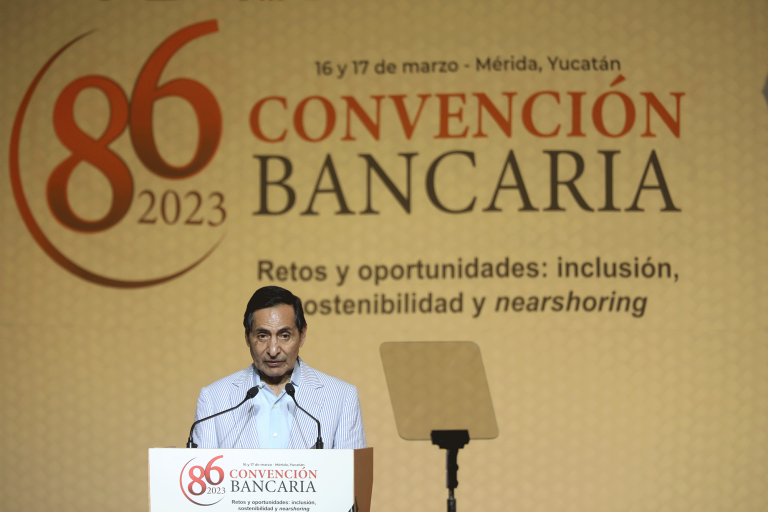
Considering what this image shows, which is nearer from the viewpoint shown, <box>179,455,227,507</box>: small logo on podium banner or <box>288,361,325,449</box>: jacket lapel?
<box>179,455,227,507</box>: small logo on podium banner

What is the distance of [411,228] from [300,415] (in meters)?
1.47

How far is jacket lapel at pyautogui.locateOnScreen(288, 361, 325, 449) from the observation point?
2.14 meters

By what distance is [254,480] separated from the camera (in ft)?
5.54

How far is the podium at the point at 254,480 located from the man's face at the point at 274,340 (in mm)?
545

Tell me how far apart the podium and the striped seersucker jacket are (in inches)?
14.1

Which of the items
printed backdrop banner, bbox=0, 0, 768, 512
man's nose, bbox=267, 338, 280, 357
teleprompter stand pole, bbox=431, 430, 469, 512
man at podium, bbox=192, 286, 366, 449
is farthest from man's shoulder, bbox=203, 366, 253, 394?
printed backdrop banner, bbox=0, 0, 768, 512

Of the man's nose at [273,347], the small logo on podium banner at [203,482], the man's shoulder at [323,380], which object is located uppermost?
the man's nose at [273,347]

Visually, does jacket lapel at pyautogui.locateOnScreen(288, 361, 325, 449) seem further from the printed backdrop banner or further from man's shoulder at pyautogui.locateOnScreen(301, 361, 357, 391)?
the printed backdrop banner

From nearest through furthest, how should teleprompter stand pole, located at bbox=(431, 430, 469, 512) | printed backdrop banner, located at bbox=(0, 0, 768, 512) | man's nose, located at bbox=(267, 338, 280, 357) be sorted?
teleprompter stand pole, located at bbox=(431, 430, 469, 512) → man's nose, located at bbox=(267, 338, 280, 357) → printed backdrop banner, located at bbox=(0, 0, 768, 512)

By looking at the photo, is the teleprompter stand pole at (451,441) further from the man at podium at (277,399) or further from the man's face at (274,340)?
the man's face at (274,340)

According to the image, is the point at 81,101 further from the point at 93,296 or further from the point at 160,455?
the point at 160,455

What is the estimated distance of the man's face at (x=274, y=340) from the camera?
222 cm

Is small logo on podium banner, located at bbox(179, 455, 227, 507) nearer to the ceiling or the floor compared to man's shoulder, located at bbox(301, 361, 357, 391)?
nearer to the floor

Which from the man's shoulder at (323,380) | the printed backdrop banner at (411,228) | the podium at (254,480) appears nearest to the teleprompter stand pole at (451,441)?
the podium at (254,480)
